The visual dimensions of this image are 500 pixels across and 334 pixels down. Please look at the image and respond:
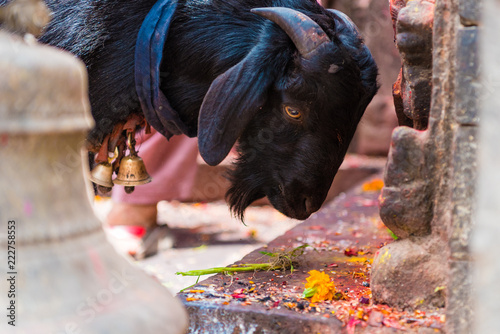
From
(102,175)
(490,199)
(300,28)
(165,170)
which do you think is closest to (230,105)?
(300,28)

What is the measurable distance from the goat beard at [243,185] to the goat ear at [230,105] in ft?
1.06

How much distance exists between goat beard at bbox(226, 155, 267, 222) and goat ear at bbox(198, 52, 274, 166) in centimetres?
32

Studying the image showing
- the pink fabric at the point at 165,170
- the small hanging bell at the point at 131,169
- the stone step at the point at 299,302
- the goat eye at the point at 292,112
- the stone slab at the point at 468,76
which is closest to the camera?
the stone slab at the point at 468,76

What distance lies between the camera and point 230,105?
2328 mm

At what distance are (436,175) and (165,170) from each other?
3356mm

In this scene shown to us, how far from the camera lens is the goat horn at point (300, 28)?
7.64 ft

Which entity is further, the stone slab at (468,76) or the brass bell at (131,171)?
the brass bell at (131,171)

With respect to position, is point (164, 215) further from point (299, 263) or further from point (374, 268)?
point (374, 268)

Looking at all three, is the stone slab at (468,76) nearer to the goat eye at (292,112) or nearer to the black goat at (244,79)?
the black goat at (244,79)

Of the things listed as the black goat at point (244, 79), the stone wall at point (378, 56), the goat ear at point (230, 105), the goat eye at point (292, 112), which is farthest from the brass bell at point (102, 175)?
the stone wall at point (378, 56)

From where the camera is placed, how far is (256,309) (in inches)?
72.1

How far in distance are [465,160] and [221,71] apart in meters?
1.36

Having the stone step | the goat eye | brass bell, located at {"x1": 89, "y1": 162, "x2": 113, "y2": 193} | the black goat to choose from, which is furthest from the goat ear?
brass bell, located at {"x1": 89, "y1": 162, "x2": 113, "y2": 193}

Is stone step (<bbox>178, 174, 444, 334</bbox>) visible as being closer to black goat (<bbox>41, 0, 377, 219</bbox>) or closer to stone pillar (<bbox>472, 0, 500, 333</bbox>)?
black goat (<bbox>41, 0, 377, 219</bbox>)
